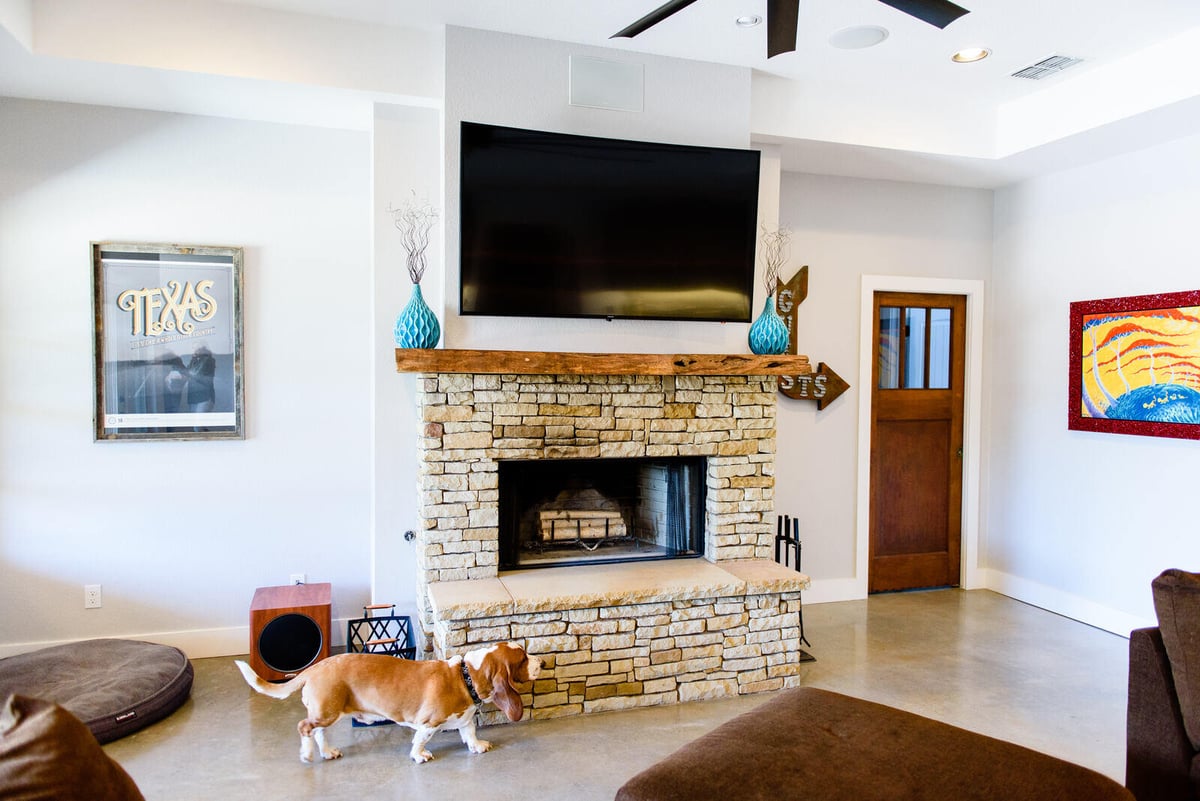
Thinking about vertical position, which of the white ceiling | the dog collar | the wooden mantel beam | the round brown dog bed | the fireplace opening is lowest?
the round brown dog bed

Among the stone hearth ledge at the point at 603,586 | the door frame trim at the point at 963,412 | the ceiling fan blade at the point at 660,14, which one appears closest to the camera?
the ceiling fan blade at the point at 660,14

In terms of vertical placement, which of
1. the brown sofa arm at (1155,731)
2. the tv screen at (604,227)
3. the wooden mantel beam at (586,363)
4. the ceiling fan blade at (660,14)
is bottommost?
the brown sofa arm at (1155,731)

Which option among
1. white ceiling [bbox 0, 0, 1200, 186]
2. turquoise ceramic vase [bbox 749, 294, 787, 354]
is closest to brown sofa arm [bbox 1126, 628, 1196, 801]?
turquoise ceramic vase [bbox 749, 294, 787, 354]

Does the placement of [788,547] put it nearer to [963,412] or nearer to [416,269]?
[963,412]

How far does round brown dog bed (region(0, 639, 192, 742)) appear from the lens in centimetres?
286

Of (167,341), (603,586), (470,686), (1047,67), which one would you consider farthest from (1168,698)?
(167,341)

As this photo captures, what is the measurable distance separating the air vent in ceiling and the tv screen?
4.67 ft

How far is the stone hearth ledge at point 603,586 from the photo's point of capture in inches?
120

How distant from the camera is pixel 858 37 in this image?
133 inches

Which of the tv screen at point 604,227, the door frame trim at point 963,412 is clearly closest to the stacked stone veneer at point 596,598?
the tv screen at point 604,227

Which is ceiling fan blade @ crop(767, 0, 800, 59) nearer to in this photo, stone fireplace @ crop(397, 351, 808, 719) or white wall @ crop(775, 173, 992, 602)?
stone fireplace @ crop(397, 351, 808, 719)

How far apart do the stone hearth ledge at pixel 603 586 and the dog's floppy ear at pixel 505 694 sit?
0.29 meters

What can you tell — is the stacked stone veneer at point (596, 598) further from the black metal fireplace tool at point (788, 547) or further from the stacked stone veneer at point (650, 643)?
the black metal fireplace tool at point (788, 547)

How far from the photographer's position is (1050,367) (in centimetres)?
463
